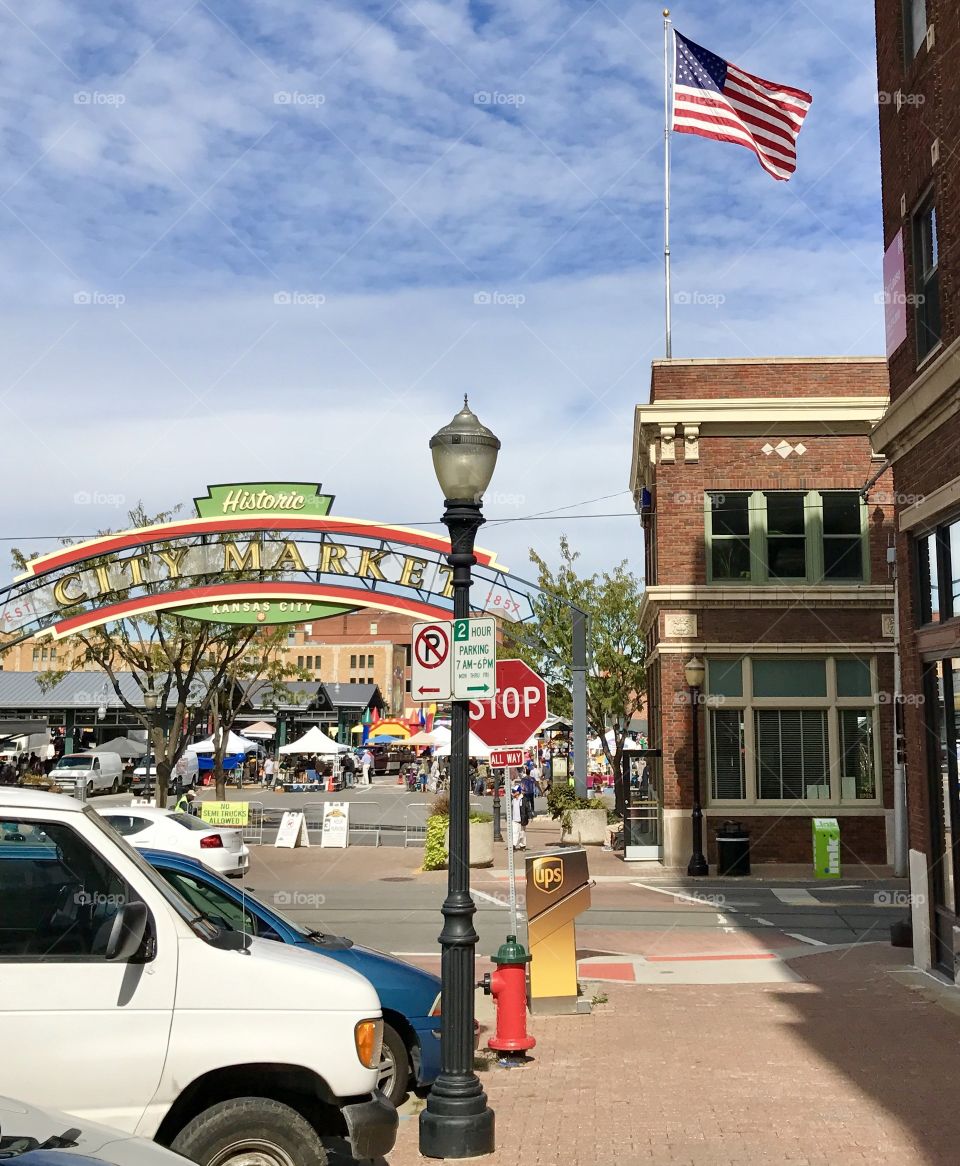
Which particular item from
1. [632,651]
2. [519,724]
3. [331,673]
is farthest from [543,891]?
[331,673]

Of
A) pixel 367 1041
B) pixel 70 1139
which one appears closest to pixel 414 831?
pixel 367 1041

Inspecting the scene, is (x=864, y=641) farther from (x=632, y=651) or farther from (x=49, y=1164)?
(x=49, y=1164)

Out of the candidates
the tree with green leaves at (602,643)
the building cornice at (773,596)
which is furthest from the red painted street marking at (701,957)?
the tree with green leaves at (602,643)

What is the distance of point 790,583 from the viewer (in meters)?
25.3

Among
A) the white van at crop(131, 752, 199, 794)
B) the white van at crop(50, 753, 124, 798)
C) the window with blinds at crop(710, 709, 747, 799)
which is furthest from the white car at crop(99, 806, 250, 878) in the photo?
the white van at crop(50, 753, 124, 798)

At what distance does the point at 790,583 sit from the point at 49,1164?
23.2m

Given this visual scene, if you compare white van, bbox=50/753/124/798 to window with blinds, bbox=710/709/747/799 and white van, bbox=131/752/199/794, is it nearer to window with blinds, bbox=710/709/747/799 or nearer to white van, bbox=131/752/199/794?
white van, bbox=131/752/199/794

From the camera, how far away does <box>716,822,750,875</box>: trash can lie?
23.3 meters

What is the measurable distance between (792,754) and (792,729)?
50 centimetres

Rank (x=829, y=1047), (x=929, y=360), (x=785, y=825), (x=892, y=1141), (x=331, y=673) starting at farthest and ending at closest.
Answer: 1. (x=331, y=673)
2. (x=785, y=825)
3. (x=929, y=360)
4. (x=829, y=1047)
5. (x=892, y=1141)

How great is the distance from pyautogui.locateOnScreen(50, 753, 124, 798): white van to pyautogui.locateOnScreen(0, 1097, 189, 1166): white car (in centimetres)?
4470

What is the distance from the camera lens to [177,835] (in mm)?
21203

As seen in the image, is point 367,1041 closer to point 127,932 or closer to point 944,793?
point 127,932

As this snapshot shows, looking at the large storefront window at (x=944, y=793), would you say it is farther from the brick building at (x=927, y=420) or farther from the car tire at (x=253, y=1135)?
the car tire at (x=253, y=1135)
